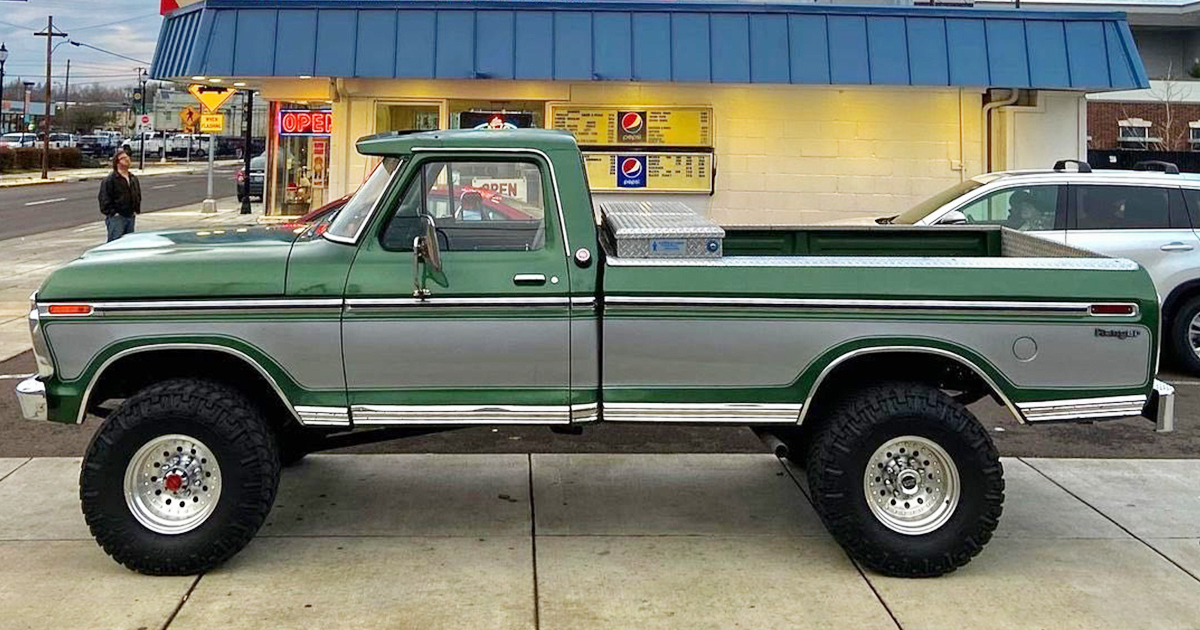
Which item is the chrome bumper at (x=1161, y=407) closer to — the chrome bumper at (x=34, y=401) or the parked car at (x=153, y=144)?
the chrome bumper at (x=34, y=401)

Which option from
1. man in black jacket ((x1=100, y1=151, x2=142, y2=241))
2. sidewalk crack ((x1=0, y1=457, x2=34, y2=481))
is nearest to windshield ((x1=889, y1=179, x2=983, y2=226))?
sidewalk crack ((x1=0, y1=457, x2=34, y2=481))

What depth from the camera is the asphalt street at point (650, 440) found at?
23.7 feet

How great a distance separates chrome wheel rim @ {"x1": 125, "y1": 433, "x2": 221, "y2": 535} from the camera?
192 inches

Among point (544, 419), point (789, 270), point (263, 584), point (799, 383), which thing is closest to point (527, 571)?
point (544, 419)

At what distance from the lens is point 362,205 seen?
5117mm

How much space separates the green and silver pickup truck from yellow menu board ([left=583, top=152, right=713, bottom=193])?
8.01 meters

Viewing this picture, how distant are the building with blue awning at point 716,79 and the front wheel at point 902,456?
7.72 metres

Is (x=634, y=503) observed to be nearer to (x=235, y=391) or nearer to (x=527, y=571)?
(x=527, y=571)

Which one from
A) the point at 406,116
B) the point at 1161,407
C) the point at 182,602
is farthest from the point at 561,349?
the point at 406,116

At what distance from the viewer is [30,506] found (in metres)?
5.88

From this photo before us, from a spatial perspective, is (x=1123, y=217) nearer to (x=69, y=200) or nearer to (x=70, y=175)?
(x=69, y=200)

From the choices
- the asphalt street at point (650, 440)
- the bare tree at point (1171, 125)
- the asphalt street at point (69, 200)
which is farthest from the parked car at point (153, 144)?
the asphalt street at point (650, 440)

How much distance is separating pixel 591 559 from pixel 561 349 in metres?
1.08

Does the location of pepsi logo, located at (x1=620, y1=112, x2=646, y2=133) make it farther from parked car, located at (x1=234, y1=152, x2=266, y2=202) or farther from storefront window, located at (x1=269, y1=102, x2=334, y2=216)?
parked car, located at (x1=234, y1=152, x2=266, y2=202)
